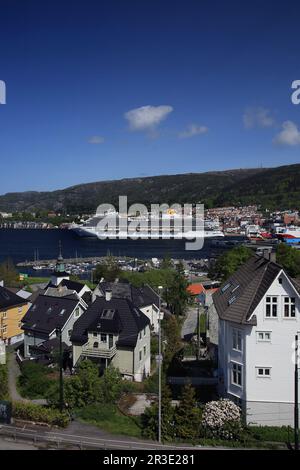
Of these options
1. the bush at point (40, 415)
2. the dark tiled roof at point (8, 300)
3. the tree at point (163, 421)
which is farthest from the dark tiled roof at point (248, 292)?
the dark tiled roof at point (8, 300)

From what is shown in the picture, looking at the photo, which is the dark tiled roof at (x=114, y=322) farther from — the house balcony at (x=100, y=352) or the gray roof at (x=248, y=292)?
the gray roof at (x=248, y=292)

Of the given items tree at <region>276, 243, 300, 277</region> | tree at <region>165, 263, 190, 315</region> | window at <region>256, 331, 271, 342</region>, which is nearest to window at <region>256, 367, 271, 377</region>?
window at <region>256, 331, 271, 342</region>

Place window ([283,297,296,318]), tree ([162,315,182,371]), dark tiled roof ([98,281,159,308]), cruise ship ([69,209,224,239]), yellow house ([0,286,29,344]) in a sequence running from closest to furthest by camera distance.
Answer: window ([283,297,296,318])
tree ([162,315,182,371])
yellow house ([0,286,29,344])
dark tiled roof ([98,281,159,308])
cruise ship ([69,209,224,239])

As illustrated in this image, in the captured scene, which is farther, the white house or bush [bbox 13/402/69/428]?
the white house

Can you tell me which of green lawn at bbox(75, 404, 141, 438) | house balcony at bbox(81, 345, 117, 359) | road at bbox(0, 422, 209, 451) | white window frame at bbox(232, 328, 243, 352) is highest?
white window frame at bbox(232, 328, 243, 352)

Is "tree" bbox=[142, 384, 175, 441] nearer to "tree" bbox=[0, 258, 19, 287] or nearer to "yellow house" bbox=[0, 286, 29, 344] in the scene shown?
"yellow house" bbox=[0, 286, 29, 344]

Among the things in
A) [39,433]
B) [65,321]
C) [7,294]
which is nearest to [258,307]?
[39,433]

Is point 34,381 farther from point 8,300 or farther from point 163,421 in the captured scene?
point 8,300
